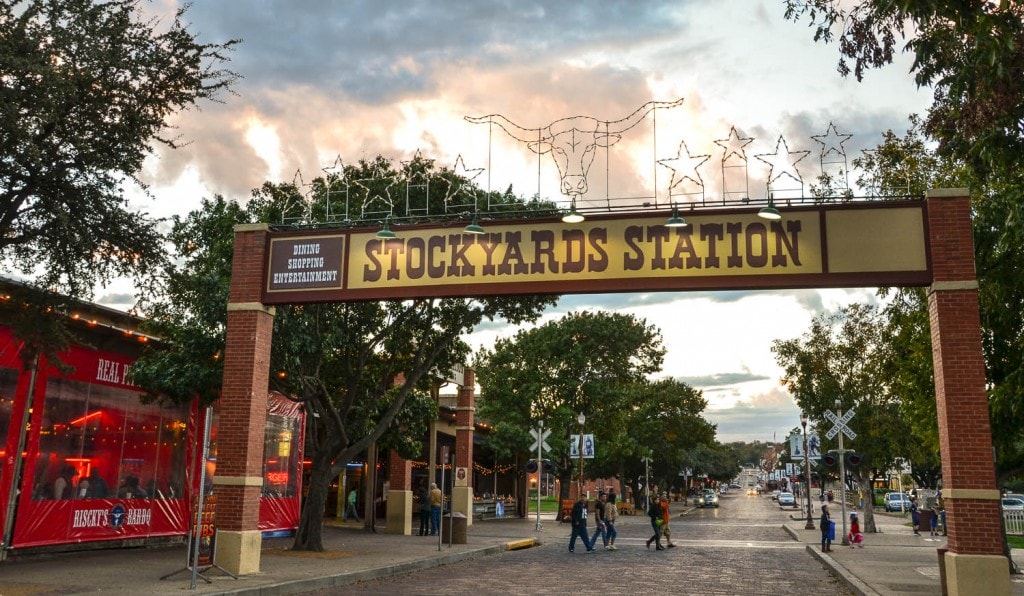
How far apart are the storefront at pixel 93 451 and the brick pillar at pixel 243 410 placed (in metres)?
1.39

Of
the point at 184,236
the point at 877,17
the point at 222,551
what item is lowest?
the point at 222,551

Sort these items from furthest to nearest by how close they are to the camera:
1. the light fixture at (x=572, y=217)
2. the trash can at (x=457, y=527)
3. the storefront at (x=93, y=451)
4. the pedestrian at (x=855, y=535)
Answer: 1. the pedestrian at (x=855, y=535)
2. the trash can at (x=457, y=527)
3. the storefront at (x=93, y=451)
4. the light fixture at (x=572, y=217)

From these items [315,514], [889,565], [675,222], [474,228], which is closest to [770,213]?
[675,222]

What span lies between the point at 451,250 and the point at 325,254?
99.3 inches

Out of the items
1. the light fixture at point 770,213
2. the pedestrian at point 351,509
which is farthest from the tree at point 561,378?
the light fixture at point 770,213

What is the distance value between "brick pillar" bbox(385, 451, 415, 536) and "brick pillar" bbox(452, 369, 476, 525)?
2.59 m

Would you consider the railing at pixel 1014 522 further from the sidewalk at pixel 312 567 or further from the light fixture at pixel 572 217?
the light fixture at pixel 572 217

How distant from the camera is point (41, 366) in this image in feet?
58.3

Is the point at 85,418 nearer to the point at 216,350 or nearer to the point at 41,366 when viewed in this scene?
the point at 41,366

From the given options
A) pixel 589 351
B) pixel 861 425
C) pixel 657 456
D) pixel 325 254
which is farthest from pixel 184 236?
pixel 657 456

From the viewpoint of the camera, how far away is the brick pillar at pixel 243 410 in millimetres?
15227

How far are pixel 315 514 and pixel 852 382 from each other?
21.8m

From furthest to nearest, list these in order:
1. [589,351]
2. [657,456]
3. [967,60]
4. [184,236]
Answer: [657,456] → [589,351] → [184,236] → [967,60]

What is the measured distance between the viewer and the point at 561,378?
46031 mm
